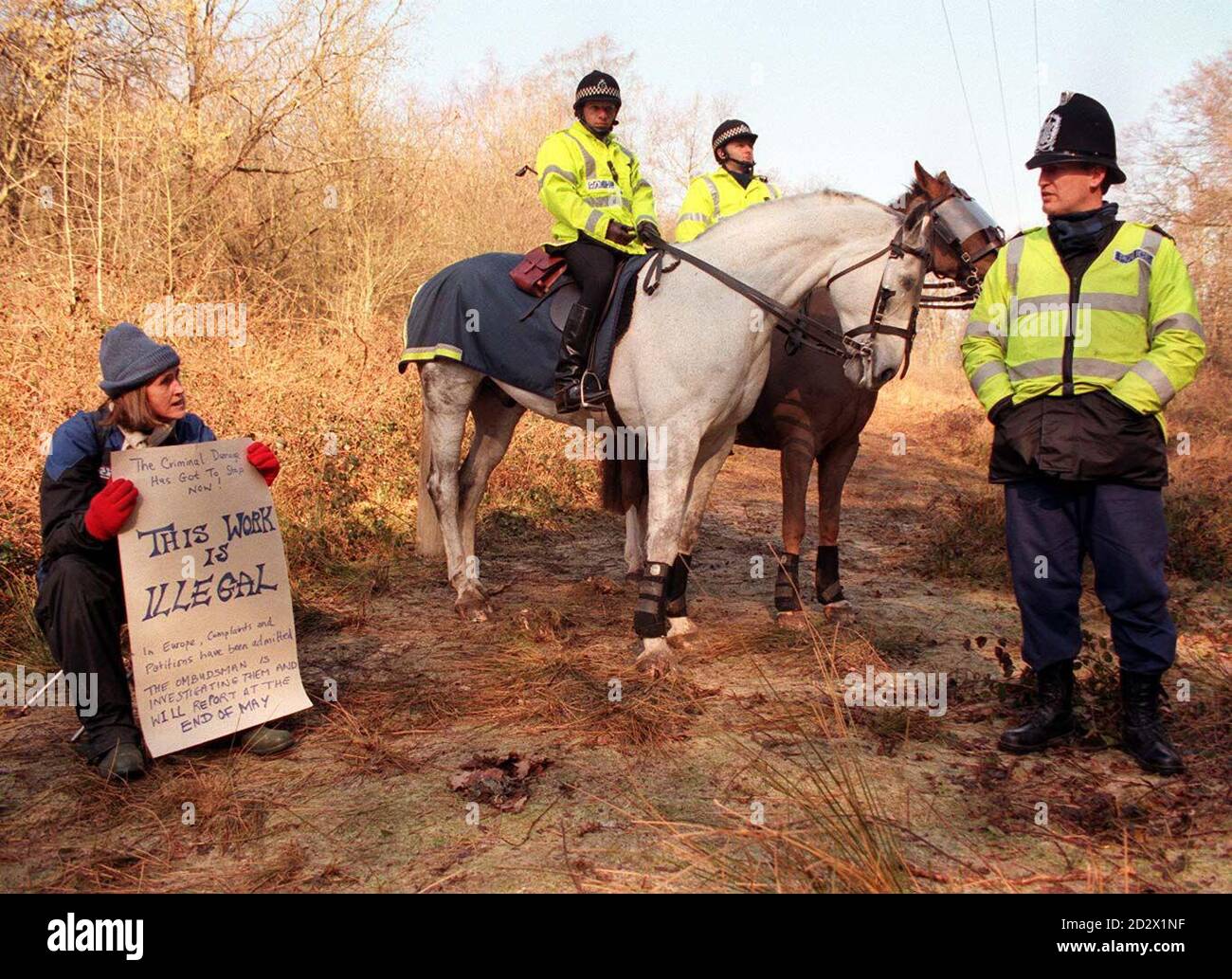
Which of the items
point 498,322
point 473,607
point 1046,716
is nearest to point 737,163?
point 498,322

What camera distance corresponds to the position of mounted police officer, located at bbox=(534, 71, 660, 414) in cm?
512

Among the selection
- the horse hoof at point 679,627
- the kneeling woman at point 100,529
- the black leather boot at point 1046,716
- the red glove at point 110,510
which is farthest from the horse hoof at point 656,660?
the red glove at point 110,510

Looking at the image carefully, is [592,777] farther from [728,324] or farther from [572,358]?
[572,358]

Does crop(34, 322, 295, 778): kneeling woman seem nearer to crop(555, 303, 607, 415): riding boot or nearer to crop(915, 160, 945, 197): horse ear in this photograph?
crop(555, 303, 607, 415): riding boot

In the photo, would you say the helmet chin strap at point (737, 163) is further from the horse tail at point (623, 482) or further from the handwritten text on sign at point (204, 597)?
the handwritten text on sign at point (204, 597)

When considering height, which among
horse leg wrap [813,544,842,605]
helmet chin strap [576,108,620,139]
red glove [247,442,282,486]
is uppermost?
helmet chin strap [576,108,620,139]

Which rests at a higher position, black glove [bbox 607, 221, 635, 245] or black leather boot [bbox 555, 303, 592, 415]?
black glove [bbox 607, 221, 635, 245]

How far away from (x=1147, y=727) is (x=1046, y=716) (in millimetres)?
370

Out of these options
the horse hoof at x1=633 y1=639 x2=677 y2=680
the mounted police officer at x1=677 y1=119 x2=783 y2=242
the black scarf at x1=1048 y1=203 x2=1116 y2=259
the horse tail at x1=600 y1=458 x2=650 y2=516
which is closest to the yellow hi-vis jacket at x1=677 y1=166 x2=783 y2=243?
the mounted police officer at x1=677 y1=119 x2=783 y2=242

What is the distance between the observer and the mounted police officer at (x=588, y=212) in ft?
16.8

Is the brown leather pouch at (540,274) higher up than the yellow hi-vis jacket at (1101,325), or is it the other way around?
the brown leather pouch at (540,274)
